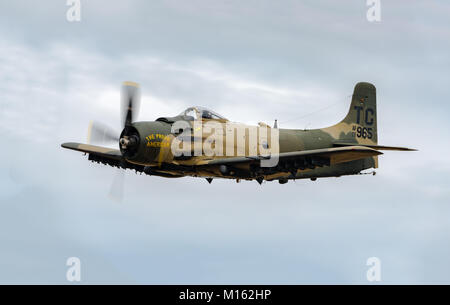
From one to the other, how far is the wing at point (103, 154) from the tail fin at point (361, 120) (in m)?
9.73

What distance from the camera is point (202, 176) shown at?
2875cm

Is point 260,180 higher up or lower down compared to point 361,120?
lower down

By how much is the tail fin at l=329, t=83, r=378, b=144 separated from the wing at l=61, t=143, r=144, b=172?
973cm

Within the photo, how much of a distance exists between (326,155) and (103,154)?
9.87 metres

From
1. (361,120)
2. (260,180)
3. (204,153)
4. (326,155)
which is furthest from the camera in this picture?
(361,120)

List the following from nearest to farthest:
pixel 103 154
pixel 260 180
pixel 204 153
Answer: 1. pixel 204 153
2. pixel 260 180
3. pixel 103 154

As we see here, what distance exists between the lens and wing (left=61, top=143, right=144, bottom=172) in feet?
98.4

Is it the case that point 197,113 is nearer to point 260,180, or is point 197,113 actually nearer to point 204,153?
point 204,153

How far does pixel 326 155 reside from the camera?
25.9m

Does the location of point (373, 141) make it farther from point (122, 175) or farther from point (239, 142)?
point (122, 175)

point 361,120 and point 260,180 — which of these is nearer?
point 260,180

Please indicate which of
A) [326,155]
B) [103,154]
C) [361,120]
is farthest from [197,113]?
[361,120]

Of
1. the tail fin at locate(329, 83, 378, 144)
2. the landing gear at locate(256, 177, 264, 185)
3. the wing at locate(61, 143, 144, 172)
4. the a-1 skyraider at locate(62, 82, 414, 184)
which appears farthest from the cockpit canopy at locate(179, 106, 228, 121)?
the tail fin at locate(329, 83, 378, 144)
